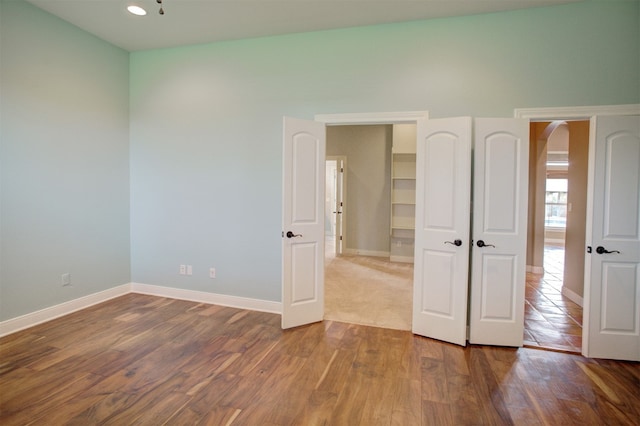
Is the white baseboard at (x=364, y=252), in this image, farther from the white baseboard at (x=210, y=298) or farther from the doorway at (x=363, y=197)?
the white baseboard at (x=210, y=298)

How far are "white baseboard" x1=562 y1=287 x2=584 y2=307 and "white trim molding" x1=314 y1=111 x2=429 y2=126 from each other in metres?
3.18

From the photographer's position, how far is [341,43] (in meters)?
3.65

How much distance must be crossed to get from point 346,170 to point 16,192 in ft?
18.9

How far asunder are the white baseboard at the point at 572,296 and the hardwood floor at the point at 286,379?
1576 mm

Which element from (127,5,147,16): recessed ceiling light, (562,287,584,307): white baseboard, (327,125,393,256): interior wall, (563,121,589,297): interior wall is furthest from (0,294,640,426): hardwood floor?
(327,125,393,256): interior wall

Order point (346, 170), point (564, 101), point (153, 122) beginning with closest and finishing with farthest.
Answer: point (564, 101)
point (153, 122)
point (346, 170)

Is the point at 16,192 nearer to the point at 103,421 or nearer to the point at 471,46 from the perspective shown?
the point at 103,421

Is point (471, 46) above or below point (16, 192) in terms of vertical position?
above

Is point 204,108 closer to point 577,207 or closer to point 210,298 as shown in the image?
point 210,298

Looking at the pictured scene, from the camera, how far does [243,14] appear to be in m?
3.39

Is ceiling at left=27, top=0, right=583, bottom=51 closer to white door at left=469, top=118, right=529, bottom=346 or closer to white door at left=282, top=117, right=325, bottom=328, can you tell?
white door at left=282, top=117, right=325, bottom=328

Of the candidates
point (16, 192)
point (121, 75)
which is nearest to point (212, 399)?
point (16, 192)

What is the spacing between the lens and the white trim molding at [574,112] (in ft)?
9.85

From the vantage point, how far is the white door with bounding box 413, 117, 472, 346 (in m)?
3.12
